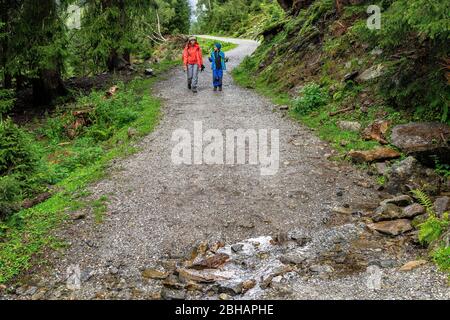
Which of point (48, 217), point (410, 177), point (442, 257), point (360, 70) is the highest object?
point (360, 70)

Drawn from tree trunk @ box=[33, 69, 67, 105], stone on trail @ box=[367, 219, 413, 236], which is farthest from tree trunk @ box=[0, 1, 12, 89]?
stone on trail @ box=[367, 219, 413, 236]

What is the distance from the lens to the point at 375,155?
9.15m

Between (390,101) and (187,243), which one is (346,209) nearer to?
(187,243)

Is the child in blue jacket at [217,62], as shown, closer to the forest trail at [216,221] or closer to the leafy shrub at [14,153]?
the forest trail at [216,221]

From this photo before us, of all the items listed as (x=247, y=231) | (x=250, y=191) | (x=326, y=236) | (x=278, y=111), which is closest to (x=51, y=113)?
(x=278, y=111)

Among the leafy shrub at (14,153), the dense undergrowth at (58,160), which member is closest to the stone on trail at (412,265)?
the dense undergrowth at (58,160)

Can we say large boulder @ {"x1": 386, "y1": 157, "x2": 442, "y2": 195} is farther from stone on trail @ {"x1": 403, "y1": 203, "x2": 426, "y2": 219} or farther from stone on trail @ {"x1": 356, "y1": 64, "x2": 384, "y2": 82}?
stone on trail @ {"x1": 356, "y1": 64, "x2": 384, "y2": 82}

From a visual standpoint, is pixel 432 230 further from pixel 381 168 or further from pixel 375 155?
pixel 375 155

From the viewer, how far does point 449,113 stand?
29.3 ft

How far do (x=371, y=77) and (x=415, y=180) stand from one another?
16.8ft

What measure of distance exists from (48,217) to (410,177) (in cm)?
658

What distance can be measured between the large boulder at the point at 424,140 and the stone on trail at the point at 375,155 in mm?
188

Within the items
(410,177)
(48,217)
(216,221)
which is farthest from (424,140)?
(48,217)

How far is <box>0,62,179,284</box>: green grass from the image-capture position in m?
6.39
